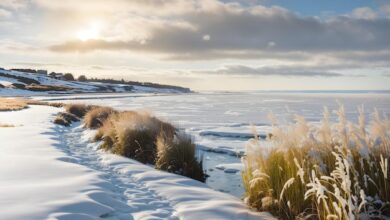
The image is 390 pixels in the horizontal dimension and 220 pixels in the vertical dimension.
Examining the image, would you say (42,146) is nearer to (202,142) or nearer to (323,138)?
(202,142)

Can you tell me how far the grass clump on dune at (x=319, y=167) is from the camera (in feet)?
15.8

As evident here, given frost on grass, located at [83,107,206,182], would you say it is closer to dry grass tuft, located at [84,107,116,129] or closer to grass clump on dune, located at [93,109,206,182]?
grass clump on dune, located at [93,109,206,182]

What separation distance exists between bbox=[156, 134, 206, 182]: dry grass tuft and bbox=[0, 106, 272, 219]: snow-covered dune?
49 cm

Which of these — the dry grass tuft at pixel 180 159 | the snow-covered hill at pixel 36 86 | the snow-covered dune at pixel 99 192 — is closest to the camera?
the snow-covered dune at pixel 99 192

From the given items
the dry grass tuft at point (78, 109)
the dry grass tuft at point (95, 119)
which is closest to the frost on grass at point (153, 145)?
the dry grass tuft at point (95, 119)

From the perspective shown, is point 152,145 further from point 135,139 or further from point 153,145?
point 135,139

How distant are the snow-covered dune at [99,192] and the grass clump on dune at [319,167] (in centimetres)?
40

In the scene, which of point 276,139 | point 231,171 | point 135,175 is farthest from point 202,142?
point 276,139

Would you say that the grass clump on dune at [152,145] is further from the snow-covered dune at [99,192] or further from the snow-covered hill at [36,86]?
the snow-covered hill at [36,86]

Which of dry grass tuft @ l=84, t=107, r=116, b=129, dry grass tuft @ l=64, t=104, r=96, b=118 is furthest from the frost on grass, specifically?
dry grass tuft @ l=64, t=104, r=96, b=118

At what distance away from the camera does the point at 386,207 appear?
4770mm

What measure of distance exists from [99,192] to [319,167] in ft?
11.0

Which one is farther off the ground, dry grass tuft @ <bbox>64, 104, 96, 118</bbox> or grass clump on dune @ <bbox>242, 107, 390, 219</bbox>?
grass clump on dune @ <bbox>242, 107, 390, 219</bbox>

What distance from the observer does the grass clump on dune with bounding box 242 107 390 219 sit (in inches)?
189
